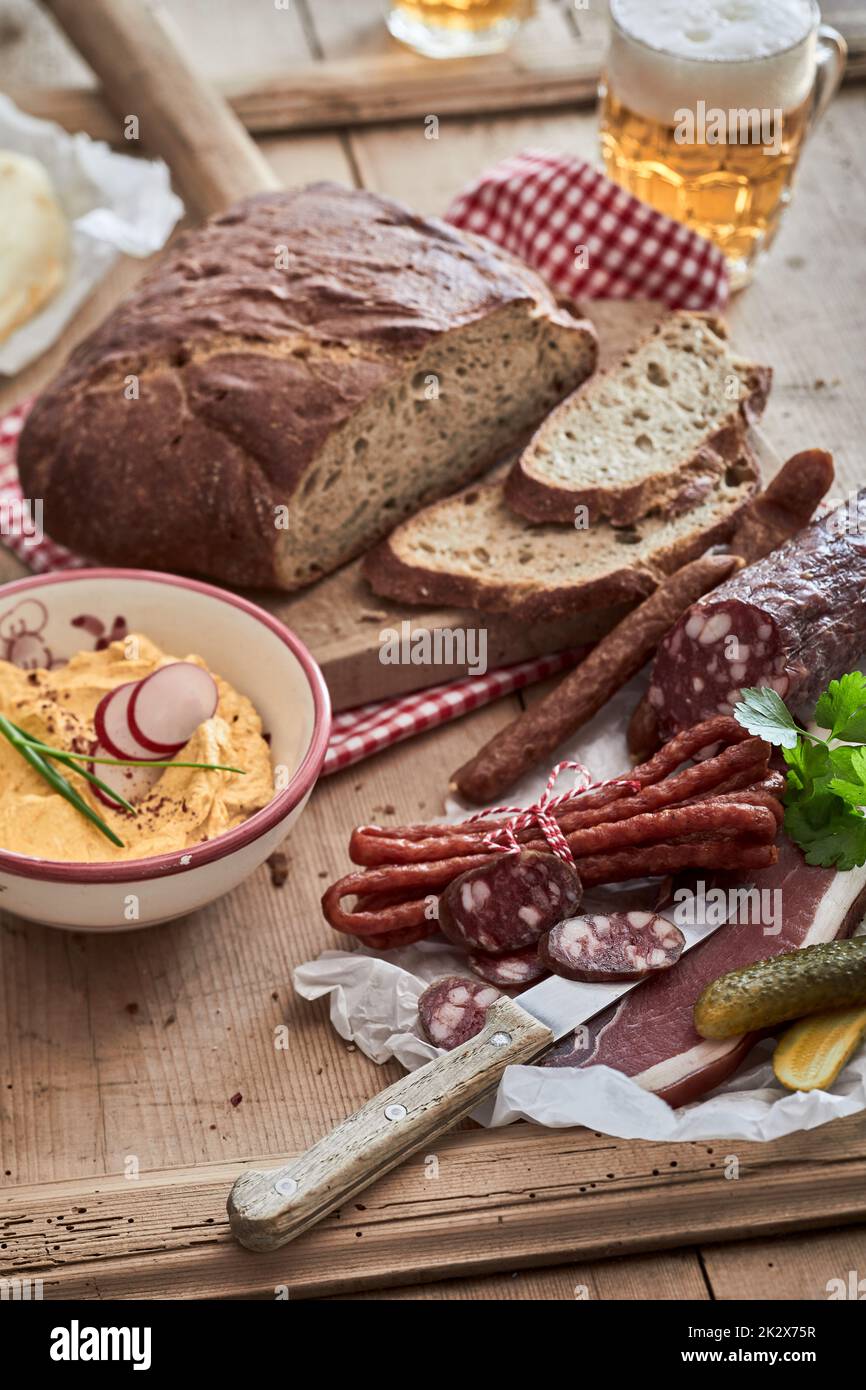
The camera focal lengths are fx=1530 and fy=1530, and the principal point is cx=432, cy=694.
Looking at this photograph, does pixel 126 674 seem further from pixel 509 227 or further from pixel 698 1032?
pixel 509 227

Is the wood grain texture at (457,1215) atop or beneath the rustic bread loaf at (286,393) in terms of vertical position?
beneath


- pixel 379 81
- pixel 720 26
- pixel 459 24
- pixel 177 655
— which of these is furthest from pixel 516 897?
pixel 459 24

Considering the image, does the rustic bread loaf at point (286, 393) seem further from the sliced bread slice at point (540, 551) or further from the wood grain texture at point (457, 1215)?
the wood grain texture at point (457, 1215)

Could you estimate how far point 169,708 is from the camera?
2.44m

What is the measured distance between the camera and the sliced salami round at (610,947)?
7.41 ft

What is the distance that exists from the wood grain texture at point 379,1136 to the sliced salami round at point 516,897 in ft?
0.57

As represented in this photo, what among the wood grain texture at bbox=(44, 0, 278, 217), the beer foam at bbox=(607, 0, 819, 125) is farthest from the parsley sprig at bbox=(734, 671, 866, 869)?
the wood grain texture at bbox=(44, 0, 278, 217)

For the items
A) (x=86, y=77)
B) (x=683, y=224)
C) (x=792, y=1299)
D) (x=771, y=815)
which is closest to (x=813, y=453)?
(x=771, y=815)

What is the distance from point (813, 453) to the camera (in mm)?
2820

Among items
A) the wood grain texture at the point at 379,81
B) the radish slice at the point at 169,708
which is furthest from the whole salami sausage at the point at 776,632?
the wood grain texture at the point at 379,81

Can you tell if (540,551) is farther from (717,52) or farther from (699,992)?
(717,52)

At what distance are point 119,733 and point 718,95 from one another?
6.49ft

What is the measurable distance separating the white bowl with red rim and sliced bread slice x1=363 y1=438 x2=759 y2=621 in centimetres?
42

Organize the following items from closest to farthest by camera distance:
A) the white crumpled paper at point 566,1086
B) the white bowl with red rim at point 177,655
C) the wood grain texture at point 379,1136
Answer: the wood grain texture at point 379,1136 < the white crumpled paper at point 566,1086 < the white bowl with red rim at point 177,655
